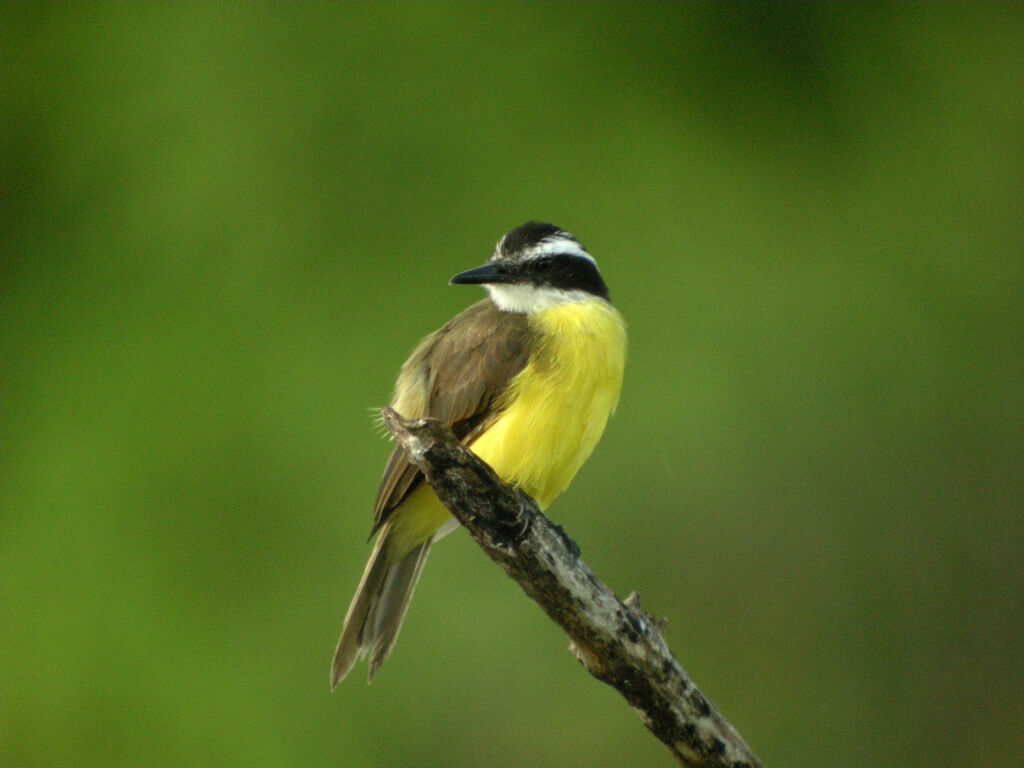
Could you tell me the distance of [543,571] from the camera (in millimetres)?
3701

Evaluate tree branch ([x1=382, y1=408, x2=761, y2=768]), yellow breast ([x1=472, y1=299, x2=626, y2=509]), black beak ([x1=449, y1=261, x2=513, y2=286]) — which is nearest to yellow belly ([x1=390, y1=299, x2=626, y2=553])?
yellow breast ([x1=472, y1=299, x2=626, y2=509])

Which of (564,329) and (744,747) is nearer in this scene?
(744,747)

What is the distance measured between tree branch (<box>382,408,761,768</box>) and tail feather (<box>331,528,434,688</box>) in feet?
4.68

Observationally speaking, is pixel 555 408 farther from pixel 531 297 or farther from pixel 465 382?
pixel 531 297

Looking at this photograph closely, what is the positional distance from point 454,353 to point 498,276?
0.42 m

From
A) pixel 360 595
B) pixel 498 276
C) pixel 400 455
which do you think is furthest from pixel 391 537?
pixel 498 276

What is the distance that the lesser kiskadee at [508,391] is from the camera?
15.1 ft

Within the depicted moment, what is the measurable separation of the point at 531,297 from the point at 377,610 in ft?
5.12

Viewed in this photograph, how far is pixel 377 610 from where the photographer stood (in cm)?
509

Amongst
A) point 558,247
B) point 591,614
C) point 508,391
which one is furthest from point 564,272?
point 591,614

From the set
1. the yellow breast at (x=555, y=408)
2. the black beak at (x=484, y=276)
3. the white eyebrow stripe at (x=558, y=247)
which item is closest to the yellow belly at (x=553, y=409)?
the yellow breast at (x=555, y=408)

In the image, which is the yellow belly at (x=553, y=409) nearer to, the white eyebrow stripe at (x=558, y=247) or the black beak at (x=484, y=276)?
the black beak at (x=484, y=276)

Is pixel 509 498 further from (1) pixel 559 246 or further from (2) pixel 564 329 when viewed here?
(1) pixel 559 246

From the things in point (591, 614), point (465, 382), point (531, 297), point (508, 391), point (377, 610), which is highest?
point (531, 297)
